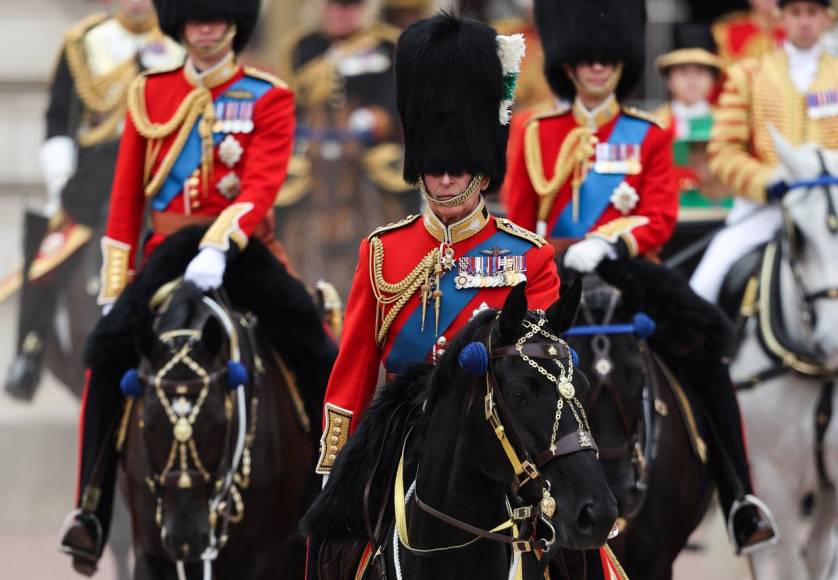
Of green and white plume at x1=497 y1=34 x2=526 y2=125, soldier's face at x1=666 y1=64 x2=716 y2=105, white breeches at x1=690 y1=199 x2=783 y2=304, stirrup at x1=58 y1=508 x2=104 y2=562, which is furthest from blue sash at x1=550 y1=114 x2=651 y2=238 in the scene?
soldier's face at x1=666 y1=64 x2=716 y2=105

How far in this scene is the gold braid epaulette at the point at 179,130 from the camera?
7461 millimetres

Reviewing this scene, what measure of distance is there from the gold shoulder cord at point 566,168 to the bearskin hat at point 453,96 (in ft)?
6.80

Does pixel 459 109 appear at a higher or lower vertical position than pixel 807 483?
higher

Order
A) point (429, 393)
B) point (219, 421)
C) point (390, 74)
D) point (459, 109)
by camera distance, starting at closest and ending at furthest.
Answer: point (429, 393) < point (459, 109) < point (219, 421) < point (390, 74)

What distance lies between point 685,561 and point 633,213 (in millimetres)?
4201

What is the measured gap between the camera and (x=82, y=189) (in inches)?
418

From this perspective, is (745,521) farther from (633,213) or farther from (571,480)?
(571,480)

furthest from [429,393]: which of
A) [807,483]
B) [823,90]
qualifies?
[823,90]

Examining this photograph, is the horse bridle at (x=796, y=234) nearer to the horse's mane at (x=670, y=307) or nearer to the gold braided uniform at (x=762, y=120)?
the gold braided uniform at (x=762, y=120)

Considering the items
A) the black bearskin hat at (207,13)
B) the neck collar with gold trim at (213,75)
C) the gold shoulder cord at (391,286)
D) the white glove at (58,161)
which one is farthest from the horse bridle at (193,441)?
the white glove at (58,161)

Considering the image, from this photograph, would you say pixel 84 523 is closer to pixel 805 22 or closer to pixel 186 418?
pixel 186 418

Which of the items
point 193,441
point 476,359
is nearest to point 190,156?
point 193,441

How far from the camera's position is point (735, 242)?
346 inches

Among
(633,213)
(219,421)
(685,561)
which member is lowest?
(685,561)
